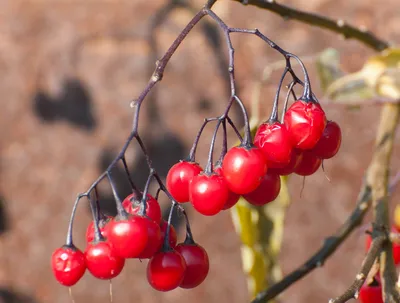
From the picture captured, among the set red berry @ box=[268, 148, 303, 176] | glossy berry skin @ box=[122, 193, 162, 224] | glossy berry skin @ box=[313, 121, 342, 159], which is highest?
glossy berry skin @ box=[313, 121, 342, 159]

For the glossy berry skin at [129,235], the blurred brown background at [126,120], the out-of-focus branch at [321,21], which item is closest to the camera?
the glossy berry skin at [129,235]

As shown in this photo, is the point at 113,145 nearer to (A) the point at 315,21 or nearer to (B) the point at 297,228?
(B) the point at 297,228

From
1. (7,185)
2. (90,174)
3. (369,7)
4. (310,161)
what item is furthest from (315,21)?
(7,185)

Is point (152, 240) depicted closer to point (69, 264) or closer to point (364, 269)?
point (69, 264)

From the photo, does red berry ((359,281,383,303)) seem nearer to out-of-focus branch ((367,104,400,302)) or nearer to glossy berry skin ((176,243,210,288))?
out-of-focus branch ((367,104,400,302))

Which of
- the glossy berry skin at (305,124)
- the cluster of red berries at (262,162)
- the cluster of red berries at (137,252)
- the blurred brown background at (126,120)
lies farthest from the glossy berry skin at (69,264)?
the blurred brown background at (126,120)

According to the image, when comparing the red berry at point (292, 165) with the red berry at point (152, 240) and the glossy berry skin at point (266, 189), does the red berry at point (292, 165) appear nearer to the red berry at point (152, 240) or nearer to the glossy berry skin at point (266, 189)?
the glossy berry skin at point (266, 189)

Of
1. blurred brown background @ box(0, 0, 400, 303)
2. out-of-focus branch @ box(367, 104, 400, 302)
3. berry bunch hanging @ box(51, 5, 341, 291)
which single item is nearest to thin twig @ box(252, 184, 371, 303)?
out-of-focus branch @ box(367, 104, 400, 302)
